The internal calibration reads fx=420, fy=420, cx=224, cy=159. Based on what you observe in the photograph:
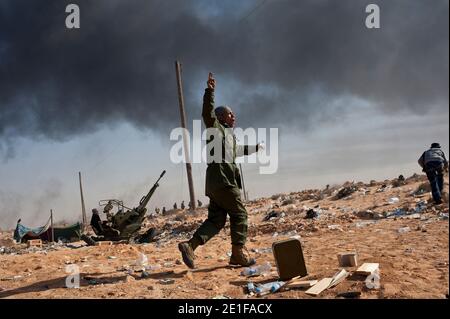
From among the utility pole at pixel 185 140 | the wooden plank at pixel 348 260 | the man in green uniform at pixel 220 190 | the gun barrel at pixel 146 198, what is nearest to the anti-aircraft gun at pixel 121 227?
the gun barrel at pixel 146 198

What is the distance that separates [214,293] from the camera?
358 cm

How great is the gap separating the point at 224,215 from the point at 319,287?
168cm

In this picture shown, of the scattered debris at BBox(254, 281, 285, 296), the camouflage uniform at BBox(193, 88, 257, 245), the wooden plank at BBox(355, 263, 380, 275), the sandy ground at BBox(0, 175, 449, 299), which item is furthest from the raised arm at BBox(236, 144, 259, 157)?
the wooden plank at BBox(355, 263, 380, 275)

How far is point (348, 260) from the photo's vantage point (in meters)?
4.00

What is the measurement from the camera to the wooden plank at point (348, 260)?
397 centimetres

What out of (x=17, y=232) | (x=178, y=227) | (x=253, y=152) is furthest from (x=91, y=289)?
(x=17, y=232)

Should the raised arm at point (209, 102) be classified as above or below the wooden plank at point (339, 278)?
above

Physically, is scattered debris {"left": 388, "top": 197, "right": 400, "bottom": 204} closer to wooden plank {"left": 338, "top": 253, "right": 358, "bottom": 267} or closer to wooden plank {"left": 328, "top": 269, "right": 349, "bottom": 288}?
wooden plank {"left": 338, "top": 253, "right": 358, "bottom": 267}

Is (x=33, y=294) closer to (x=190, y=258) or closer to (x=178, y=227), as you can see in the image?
(x=190, y=258)

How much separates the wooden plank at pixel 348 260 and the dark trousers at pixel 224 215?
1103 mm

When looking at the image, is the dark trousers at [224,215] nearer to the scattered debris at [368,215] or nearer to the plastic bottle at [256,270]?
the plastic bottle at [256,270]

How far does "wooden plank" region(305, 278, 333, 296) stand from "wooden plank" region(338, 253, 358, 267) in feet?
2.11

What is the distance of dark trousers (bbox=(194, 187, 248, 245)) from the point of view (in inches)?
180
